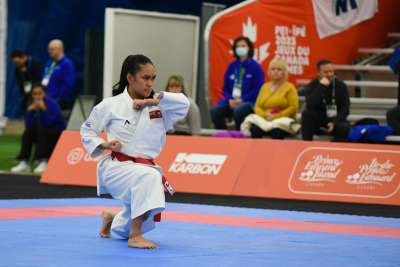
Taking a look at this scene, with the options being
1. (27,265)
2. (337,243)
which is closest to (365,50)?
(337,243)

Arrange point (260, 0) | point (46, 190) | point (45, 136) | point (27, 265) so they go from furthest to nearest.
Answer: point (260, 0)
point (45, 136)
point (46, 190)
point (27, 265)

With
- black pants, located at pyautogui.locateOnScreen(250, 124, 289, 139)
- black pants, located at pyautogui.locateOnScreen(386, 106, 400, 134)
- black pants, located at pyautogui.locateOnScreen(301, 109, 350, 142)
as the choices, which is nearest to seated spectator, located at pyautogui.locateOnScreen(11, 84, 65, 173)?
black pants, located at pyautogui.locateOnScreen(250, 124, 289, 139)

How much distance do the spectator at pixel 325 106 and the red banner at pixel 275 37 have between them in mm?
3014

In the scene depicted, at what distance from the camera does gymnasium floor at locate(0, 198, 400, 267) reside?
7.00m

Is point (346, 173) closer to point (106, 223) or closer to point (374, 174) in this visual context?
point (374, 174)

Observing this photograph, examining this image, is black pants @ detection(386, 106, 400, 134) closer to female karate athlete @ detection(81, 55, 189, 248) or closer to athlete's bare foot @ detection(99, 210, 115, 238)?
female karate athlete @ detection(81, 55, 189, 248)

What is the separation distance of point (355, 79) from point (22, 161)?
552 centimetres

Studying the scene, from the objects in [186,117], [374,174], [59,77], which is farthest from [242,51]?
[374,174]

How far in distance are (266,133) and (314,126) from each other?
663mm

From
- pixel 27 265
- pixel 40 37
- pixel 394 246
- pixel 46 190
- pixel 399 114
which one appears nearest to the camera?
pixel 27 265

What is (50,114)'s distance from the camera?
15758 millimetres

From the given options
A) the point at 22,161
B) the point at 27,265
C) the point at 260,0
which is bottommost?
the point at 22,161

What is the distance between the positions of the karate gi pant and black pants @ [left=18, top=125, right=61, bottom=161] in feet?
25.4

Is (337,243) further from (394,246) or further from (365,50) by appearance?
(365,50)
